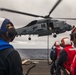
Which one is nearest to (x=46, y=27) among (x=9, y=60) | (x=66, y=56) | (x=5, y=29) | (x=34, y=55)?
(x=66, y=56)

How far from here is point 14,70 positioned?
389 cm

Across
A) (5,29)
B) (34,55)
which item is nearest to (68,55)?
(5,29)

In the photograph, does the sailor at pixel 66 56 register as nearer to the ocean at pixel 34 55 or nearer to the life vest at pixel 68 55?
the life vest at pixel 68 55

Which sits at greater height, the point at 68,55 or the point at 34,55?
the point at 68,55

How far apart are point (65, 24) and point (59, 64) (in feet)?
109

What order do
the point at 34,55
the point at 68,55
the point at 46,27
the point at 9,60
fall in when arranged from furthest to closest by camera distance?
the point at 34,55 < the point at 46,27 < the point at 68,55 < the point at 9,60

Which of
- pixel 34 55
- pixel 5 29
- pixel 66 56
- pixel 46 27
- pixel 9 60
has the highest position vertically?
pixel 5 29

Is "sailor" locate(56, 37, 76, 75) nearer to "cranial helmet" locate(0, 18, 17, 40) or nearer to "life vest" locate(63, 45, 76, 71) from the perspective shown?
"life vest" locate(63, 45, 76, 71)

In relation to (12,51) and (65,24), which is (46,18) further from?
(12,51)

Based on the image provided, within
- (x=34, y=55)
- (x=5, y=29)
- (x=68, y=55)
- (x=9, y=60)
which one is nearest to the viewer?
(x=9, y=60)

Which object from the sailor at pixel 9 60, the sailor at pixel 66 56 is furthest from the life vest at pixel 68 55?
the sailor at pixel 9 60

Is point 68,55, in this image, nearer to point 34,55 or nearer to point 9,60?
point 9,60

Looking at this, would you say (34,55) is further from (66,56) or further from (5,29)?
(5,29)

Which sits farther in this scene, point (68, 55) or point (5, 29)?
point (68, 55)
